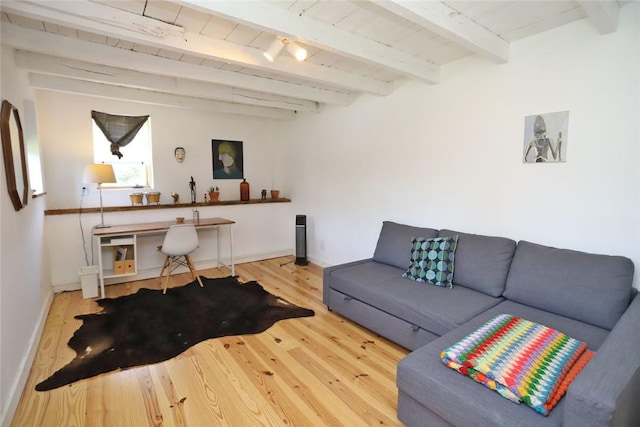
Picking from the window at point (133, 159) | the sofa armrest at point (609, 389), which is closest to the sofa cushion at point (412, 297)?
the sofa armrest at point (609, 389)

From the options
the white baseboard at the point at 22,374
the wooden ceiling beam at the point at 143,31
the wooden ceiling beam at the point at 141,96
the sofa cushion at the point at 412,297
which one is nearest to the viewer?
the white baseboard at the point at 22,374

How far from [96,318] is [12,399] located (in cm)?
130

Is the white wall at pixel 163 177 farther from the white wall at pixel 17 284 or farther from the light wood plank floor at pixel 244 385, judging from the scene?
the light wood plank floor at pixel 244 385

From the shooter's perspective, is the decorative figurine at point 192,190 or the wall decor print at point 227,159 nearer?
the decorative figurine at point 192,190

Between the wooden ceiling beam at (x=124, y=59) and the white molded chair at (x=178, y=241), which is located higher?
the wooden ceiling beam at (x=124, y=59)

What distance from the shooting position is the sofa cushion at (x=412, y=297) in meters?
2.17

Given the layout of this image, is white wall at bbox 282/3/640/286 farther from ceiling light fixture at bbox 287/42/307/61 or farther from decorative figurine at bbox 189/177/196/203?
decorative figurine at bbox 189/177/196/203

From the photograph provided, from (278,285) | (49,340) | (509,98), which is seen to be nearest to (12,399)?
(49,340)

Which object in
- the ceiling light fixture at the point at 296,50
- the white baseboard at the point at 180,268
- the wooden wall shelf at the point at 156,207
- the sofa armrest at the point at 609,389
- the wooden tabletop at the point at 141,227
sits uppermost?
the ceiling light fixture at the point at 296,50

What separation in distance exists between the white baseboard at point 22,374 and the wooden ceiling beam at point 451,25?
9.69ft

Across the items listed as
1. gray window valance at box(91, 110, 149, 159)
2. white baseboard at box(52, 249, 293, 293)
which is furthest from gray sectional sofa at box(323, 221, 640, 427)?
gray window valance at box(91, 110, 149, 159)

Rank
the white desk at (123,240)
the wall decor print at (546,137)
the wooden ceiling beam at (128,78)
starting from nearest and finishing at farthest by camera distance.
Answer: the wall decor print at (546,137), the wooden ceiling beam at (128,78), the white desk at (123,240)

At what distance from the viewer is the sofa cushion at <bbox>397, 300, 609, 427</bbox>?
1292 millimetres

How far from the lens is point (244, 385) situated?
2100 millimetres
